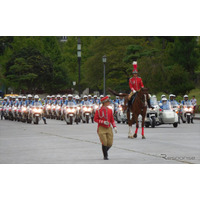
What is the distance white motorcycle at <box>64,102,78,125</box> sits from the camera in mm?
38562

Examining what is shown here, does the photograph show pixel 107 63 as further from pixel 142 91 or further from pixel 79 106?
pixel 142 91

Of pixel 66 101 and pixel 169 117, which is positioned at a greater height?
pixel 66 101

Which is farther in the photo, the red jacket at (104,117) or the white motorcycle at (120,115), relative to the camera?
the white motorcycle at (120,115)

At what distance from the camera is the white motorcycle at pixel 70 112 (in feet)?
127

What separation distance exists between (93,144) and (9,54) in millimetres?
84493

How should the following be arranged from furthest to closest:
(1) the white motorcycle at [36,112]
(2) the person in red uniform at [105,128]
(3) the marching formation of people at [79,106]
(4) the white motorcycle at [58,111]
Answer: (4) the white motorcycle at [58,111] < (1) the white motorcycle at [36,112] < (3) the marching formation of people at [79,106] < (2) the person in red uniform at [105,128]

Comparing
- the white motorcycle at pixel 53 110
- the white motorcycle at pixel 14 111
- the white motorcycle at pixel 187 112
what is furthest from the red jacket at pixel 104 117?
the white motorcycle at pixel 53 110

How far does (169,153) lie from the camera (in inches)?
641

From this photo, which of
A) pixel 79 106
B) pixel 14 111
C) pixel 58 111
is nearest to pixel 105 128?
pixel 79 106

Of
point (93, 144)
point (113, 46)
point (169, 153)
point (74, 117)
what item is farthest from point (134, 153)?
point (113, 46)

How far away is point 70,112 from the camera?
1521 inches

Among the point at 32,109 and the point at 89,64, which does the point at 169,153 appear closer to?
the point at 32,109

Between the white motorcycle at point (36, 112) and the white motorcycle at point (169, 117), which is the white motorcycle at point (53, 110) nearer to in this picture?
the white motorcycle at point (36, 112)

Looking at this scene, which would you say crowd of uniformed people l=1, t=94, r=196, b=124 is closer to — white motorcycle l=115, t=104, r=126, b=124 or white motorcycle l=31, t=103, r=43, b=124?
white motorcycle l=31, t=103, r=43, b=124
